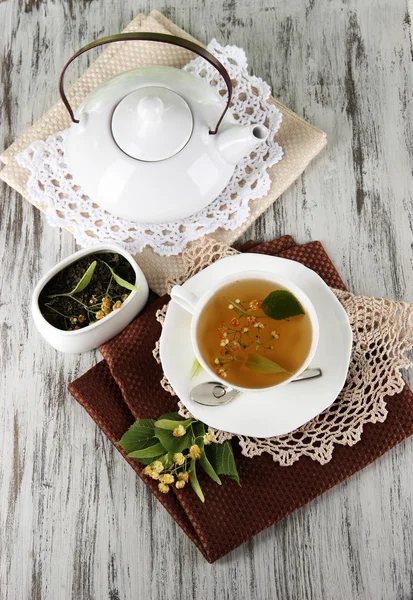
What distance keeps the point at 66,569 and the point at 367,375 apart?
1.96 ft

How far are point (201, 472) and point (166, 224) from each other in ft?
1.40

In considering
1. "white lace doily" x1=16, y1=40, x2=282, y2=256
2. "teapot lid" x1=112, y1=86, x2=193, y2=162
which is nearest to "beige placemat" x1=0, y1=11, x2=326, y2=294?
"white lace doily" x1=16, y1=40, x2=282, y2=256

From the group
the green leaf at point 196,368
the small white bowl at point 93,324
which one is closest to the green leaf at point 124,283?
the small white bowl at point 93,324

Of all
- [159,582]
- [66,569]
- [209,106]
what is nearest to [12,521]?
[66,569]

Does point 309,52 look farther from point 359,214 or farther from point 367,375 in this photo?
point 367,375

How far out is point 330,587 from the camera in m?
0.99

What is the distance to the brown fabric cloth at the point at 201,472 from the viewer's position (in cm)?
95

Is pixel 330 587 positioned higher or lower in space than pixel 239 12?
lower

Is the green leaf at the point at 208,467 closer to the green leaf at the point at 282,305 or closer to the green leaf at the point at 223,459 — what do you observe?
the green leaf at the point at 223,459

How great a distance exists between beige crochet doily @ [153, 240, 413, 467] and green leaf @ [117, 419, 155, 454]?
6 centimetres

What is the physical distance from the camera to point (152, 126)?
2.79 feet

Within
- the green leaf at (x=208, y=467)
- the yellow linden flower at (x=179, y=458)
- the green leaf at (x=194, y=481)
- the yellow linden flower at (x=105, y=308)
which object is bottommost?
the green leaf at (x=194, y=481)

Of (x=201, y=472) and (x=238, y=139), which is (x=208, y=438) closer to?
(x=201, y=472)

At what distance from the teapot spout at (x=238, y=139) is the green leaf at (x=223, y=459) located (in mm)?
455
